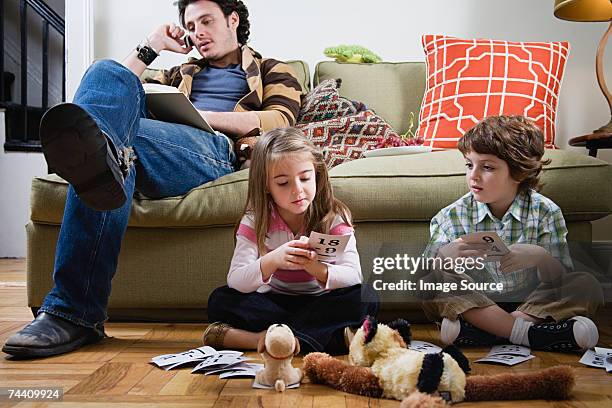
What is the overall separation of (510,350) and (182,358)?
2.19ft

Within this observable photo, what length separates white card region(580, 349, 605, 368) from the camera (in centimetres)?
138

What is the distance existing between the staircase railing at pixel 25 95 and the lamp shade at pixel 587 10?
2606 mm

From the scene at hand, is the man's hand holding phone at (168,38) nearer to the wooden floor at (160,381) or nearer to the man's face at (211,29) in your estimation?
the man's face at (211,29)

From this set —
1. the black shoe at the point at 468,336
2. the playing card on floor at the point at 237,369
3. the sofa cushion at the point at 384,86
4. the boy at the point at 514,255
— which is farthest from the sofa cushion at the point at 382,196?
the sofa cushion at the point at 384,86

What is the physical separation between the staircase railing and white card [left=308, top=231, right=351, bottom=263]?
9.56 feet

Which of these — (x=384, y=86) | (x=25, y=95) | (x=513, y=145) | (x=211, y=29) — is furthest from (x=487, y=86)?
(x=25, y=95)

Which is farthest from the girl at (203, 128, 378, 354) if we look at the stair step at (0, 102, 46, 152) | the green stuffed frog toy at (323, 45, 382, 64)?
the stair step at (0, 102, 46, 152)

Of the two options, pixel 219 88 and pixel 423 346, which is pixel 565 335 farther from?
pixel 219 88

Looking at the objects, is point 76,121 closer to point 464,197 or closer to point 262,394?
point 262,394

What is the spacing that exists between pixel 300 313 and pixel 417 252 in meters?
0.36

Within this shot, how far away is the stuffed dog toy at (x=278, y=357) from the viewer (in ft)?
3.87

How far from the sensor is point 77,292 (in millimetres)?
1508

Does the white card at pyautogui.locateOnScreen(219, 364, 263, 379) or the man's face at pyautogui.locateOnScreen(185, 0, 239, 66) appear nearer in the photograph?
the white card at pyautogui.locateOnScreen(219, 364, 263, 379)

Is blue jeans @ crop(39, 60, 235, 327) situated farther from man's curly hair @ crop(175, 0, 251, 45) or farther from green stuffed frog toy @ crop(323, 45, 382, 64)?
green stuffed frog toy @ crop(323, 45, 382, 64)
